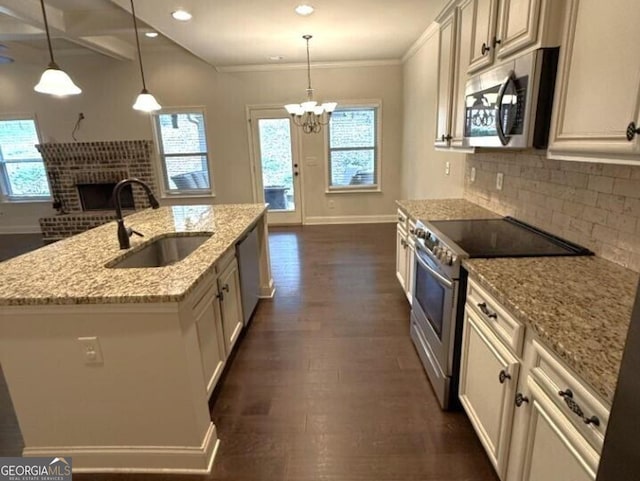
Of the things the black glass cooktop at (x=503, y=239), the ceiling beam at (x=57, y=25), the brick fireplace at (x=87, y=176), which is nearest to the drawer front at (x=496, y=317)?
the black glass cooktop at (x=503, y=239)

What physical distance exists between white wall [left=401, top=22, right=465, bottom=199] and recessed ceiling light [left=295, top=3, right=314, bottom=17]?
1.46 m

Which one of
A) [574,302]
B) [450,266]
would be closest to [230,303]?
[450,266]

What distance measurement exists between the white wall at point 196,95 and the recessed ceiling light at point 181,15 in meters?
2.58

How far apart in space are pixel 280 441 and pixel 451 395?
36.6 inches

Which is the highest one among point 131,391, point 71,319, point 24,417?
point 71,319

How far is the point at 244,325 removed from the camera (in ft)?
8.89

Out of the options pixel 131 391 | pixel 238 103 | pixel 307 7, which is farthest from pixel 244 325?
pixel 238 103

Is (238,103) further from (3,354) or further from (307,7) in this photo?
(3,354)

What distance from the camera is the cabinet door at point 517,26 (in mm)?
1479

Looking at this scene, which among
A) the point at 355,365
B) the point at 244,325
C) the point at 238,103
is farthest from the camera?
the point at 238,103

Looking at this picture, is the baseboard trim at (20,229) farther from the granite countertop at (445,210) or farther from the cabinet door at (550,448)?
the cabinet door at (550,448)

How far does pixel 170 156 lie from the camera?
6.14 metres

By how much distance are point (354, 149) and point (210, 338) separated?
4.81 m

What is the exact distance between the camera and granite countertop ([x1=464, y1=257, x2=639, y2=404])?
3.00ft
